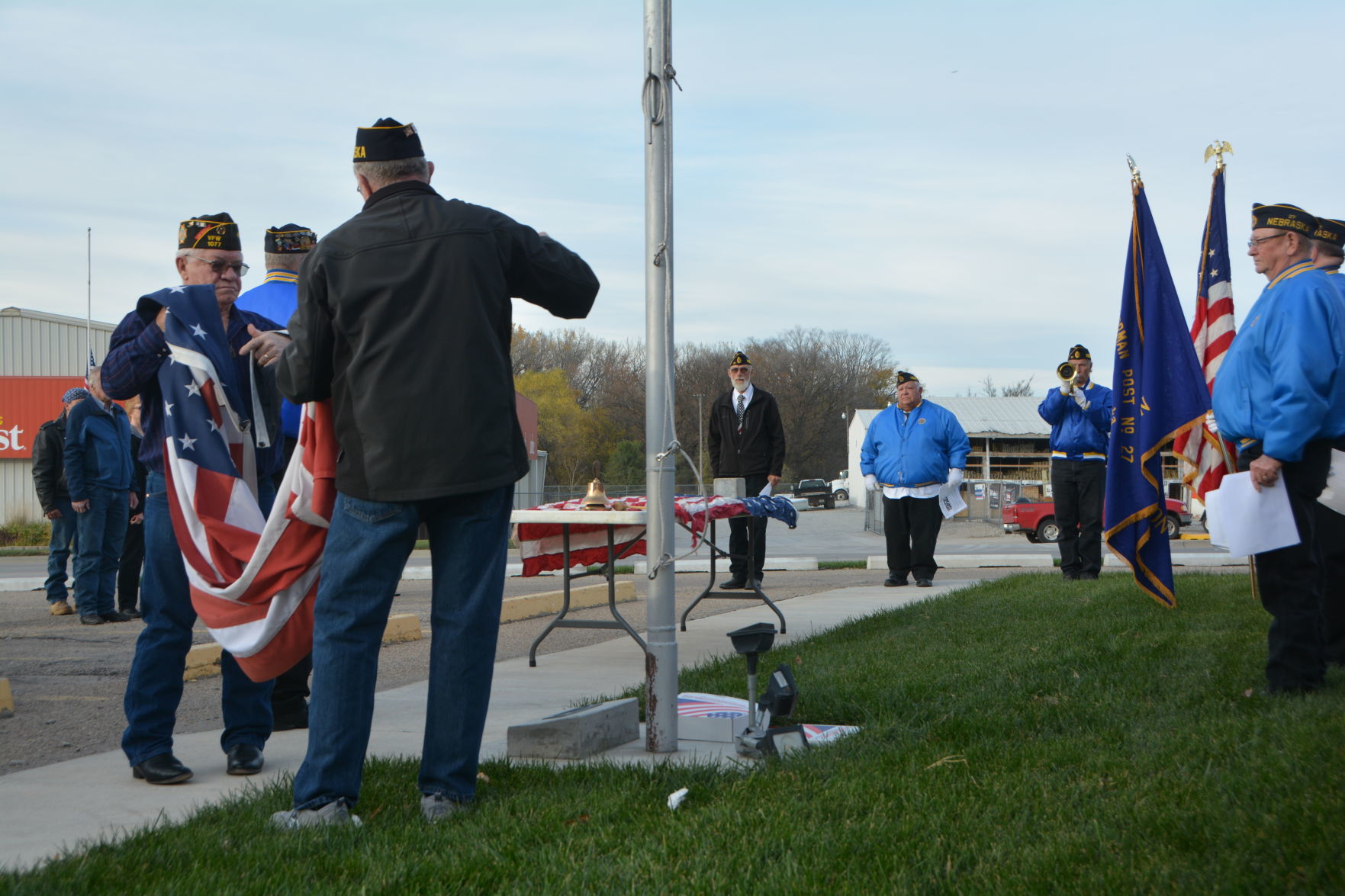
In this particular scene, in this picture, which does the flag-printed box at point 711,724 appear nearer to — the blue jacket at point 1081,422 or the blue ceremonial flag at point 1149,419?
the blue ceremonial flag at point 1149,419

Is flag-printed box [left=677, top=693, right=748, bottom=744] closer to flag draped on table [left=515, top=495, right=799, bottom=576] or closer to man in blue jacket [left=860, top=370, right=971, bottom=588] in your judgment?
flag draped on table [left=515, top=495, right=799, bottom=576]

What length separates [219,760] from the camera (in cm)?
448

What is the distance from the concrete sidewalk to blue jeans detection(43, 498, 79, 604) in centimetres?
581

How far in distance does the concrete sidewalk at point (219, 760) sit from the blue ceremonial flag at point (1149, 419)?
258 cm

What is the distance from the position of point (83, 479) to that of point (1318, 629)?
9353 mm

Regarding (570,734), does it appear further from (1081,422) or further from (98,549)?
(1081,422)

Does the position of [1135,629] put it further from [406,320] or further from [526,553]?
[406,320]

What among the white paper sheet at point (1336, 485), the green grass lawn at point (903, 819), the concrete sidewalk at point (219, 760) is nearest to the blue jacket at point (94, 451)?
the concrete sidewalk at point (219, 760)

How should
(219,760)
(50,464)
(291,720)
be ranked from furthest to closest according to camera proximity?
(50,464)
(291,720)
(219,760)

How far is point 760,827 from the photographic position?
3104 mm

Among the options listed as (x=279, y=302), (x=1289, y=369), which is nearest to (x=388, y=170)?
(x=279, y=302)

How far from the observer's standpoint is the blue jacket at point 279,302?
4859mm

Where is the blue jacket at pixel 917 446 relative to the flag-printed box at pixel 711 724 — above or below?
above

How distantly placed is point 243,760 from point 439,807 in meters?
1.19
